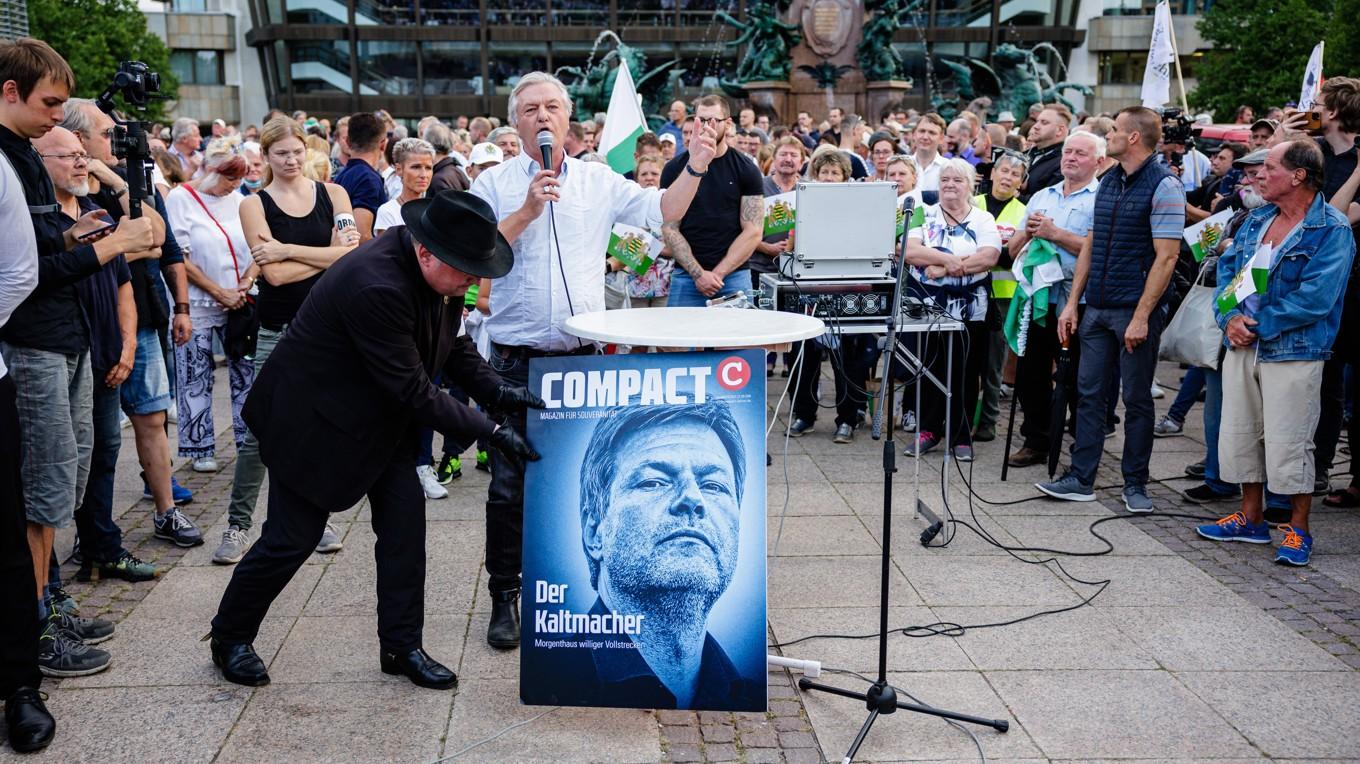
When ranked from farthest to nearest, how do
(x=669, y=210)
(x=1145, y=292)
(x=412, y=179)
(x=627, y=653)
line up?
(x=412, y=179)
(x=1145, y=292)
(x=669, y=210)
(x=627, y=653)

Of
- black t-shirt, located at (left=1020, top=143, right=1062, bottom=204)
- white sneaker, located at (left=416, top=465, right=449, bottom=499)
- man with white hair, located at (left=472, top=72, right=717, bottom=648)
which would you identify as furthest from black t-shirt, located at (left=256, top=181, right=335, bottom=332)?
black t-shirt, located at (left=1020, top=143, right=1062, bottom=204)

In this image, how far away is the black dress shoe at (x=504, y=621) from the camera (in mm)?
4625

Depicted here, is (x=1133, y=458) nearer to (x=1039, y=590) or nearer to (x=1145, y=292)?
(x=1145, y=292)

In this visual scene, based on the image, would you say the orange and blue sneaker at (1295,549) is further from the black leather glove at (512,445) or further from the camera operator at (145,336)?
the camera operator at (145,336)

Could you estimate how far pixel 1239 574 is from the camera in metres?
5.58

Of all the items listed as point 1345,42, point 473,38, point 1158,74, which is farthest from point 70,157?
point 473,38

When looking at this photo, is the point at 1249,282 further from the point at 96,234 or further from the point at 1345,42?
the point at 1345,42

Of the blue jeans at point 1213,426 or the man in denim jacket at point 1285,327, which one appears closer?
the man in denim jacket at point 1285,327

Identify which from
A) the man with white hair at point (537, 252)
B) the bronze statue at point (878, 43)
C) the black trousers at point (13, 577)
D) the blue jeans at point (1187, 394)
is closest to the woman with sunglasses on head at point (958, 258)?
the blue jeans at point (1187, 394)

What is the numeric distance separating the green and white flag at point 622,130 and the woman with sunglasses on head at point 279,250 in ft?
6.73

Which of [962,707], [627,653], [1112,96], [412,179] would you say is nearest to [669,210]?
[627,653]

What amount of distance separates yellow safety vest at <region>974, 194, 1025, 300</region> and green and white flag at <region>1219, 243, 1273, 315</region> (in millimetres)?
1721

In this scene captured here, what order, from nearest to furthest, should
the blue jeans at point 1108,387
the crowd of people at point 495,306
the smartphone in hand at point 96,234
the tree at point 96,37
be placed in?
the crowd of people at point 495,306 → the smartphone in hand at point 96,234 → the blue jeans at point 1108,387 → the tree at point 96,37

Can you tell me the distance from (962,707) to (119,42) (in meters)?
40.3
